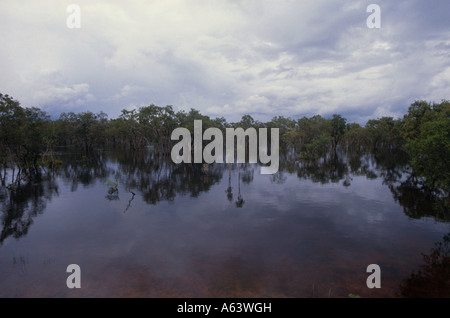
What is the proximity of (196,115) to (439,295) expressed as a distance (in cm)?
8390

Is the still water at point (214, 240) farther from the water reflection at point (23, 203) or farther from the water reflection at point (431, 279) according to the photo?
the water reflection at point (431, 279)

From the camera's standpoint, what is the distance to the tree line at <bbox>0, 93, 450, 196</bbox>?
2488cm

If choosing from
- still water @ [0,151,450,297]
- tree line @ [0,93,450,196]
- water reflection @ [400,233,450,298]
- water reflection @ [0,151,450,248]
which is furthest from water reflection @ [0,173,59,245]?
water reflection @ [400,233,450,298]

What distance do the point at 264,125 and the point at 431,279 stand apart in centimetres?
13058

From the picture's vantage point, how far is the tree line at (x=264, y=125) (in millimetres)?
24881

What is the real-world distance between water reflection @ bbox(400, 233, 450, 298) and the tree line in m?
9.21

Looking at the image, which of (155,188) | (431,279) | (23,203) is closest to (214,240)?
(431,279)

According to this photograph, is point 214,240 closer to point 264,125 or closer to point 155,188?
point 155,188

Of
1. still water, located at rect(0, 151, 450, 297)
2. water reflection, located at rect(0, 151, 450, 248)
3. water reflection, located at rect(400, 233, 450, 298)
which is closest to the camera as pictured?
water reflection, located at rect(400, 233, 450, 298)

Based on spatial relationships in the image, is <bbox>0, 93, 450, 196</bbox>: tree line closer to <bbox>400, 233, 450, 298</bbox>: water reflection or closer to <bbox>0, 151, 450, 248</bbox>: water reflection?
<bbox>0, 151, 450, 248</bbox>: water reflection

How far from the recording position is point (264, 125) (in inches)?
5561
